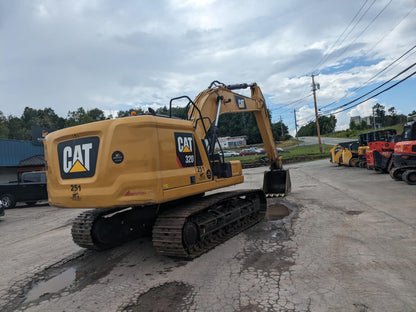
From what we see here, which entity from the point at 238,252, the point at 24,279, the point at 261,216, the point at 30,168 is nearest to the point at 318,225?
the point at 261,216

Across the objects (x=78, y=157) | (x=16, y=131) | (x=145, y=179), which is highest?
(x=16, y=131)

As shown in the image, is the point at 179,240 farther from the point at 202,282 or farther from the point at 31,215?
the point at 31,215

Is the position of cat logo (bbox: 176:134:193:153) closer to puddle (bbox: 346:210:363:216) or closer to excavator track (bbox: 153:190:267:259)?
excavator track (bbox: 153:190:267:259)

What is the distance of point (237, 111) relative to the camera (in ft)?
25.8

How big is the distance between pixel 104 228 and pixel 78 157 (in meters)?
1.62

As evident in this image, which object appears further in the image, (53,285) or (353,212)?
(353,212)

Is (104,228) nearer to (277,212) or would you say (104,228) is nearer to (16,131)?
(277,212)

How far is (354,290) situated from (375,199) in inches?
244

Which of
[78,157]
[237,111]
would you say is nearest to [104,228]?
[78,157]

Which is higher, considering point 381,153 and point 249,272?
point 381,153

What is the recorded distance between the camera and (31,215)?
11.7m

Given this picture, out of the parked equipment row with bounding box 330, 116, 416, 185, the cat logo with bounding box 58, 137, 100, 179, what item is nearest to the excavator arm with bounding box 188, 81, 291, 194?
the cat logo with bounding box 58, 137, 100, 179

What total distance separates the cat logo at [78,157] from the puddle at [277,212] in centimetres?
459

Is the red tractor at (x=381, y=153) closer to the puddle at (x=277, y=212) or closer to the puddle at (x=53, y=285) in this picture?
the puddle at (x=277, y=212)
